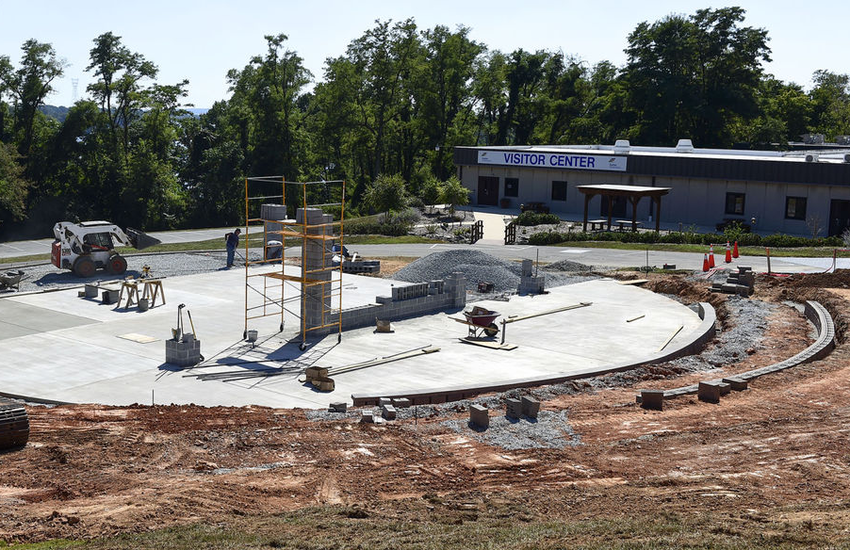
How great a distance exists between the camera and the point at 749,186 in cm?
5259

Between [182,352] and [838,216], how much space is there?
137 ft

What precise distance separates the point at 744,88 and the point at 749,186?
30734mm

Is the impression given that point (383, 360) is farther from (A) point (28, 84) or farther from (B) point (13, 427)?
(A) point (28, 84)

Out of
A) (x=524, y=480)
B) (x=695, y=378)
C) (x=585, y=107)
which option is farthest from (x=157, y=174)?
(x=524, y=480)

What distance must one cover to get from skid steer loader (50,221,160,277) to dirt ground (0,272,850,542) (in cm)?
1665

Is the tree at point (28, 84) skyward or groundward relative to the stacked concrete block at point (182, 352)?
skyward

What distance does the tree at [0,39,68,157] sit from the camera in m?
68.1

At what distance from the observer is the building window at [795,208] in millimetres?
51062

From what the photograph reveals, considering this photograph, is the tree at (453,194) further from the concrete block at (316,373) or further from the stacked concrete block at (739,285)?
the concrete block at (316,373)

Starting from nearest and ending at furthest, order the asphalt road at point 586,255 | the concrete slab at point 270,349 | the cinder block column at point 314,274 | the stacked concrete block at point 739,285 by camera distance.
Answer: the concrete slab at point 270,349, the cinder block column at point 314,274, the stacked concrete block at point 739,285, the asphalt road at point 586,255

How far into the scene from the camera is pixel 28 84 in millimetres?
68562

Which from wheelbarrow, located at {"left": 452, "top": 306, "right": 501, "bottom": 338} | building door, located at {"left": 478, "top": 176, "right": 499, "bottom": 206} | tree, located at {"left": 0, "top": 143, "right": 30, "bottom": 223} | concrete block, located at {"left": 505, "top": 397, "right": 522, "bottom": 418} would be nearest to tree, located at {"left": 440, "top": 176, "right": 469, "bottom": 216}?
building door, located at {"left": 478, "top": 176, "right": 499, "bottom": 206}

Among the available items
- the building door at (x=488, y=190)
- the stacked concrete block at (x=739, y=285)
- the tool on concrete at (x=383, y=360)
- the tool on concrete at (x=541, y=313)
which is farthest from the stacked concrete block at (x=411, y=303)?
the building door at (x=488, y=190)

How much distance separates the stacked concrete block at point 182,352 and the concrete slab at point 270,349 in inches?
10.3
